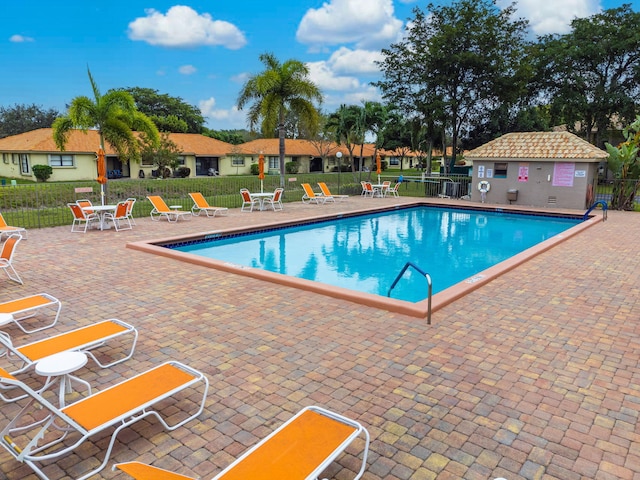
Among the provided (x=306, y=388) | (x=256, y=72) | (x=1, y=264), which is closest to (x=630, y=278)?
(x=306, y=388)

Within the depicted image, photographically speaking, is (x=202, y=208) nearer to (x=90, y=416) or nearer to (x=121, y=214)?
(x=121, y=214)

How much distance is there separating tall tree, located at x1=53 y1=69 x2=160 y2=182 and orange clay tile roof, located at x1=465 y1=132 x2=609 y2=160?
14782mm

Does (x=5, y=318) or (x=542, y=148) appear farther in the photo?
(x=542, y=148)

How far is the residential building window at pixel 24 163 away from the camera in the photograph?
33.1 m

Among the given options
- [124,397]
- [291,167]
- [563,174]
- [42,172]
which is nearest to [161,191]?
[124,397]

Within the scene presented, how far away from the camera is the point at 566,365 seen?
4496 millimetres

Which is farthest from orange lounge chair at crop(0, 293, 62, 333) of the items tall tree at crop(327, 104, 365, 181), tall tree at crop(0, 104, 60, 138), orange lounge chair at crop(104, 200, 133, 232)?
tall tree at crop(0, 104, 60, 138)

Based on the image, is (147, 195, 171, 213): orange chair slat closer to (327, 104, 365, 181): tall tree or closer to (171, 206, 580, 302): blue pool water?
(171, 206, 580, 302): blue pool water

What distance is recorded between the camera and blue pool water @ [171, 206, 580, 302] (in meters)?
9.70

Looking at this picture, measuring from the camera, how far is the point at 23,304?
5.31 metres

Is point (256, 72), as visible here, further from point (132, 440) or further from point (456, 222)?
point (132, 440)

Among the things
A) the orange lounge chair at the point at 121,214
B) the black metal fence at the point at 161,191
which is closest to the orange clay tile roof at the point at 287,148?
the black metal fence at the point at 161,191

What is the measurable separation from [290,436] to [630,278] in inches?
293

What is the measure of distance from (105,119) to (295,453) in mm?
16329
